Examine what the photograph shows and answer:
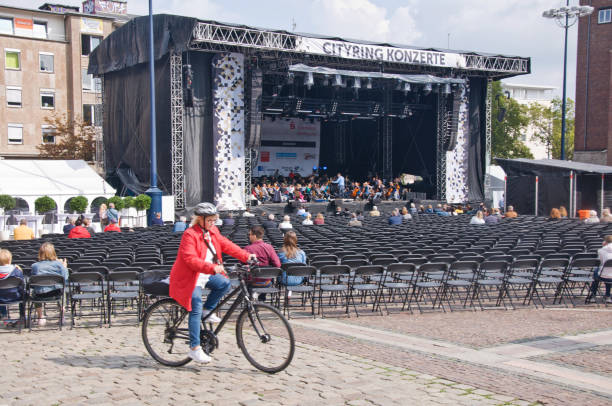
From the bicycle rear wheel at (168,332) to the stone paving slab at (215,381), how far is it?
4.1 inches

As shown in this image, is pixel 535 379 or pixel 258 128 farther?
pixel 258 128

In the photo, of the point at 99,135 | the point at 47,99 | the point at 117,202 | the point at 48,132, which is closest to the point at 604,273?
the point at 117,202

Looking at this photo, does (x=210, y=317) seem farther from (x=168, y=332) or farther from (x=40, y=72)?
(x=40, y=72)

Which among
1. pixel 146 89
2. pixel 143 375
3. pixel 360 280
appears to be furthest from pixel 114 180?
pixel 143 375

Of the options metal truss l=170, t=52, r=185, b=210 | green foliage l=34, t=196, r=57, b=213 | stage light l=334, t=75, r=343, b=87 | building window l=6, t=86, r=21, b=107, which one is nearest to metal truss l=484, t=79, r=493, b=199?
stage light l=334, t=75, r=343, b=87

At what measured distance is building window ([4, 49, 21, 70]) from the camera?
40.7m

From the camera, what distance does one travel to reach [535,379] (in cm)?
541

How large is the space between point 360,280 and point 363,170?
88.3 ft

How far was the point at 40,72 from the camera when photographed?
4197cm

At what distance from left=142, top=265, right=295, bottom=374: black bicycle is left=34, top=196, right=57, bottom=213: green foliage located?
18584 millimetres

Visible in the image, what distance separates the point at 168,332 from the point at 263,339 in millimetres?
926

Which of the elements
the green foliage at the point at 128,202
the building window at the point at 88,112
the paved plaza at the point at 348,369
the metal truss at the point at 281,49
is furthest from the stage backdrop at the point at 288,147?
the paved plaza at the point at 348,369

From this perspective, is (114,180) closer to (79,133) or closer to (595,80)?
(79,133)

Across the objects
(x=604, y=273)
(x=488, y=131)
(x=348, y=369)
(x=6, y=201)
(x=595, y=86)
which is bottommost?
(x=348, y=369)
